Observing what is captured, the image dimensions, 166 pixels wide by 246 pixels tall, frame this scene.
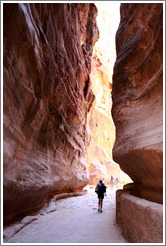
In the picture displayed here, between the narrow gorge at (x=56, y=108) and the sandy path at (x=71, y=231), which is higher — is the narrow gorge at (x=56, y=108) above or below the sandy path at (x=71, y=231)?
above

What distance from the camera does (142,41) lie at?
5492 millimetres

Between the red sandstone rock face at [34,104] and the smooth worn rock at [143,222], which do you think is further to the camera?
the red sandstone rock face at [34,104]

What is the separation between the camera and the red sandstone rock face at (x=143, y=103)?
3979mm

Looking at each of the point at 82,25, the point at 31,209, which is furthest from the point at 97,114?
the point at 31,209

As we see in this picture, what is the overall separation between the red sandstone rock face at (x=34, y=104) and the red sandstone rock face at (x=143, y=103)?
2950mm

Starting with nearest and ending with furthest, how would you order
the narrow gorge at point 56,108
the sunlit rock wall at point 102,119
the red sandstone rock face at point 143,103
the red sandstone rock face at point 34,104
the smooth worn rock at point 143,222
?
the smooth worn rock at point 143,222, the red sandstone rock face at point 143,103, the narrow gorge at point 56,108, the red sandstone rock face at point 34,104, the sunlit rock wall at point 102,119

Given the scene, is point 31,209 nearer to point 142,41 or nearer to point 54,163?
point 54,163

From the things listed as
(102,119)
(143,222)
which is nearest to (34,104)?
(143,222)

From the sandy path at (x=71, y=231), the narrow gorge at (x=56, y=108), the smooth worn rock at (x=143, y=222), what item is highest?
the narrow gorge at (x=56, y=108)

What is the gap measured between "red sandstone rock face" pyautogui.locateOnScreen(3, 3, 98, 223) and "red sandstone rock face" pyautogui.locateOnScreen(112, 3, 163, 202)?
295 cm

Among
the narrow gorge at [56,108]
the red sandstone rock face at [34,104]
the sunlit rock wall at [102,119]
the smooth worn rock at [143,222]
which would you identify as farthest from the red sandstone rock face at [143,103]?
the sunlit rock wall at [102,119]

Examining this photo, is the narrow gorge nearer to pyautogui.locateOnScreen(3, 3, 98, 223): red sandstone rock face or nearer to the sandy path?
pyautogui.locateOnScreen(3, 3, 98, 223): red sandstone rock face

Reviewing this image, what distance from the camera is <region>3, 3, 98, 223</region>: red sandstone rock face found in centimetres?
437

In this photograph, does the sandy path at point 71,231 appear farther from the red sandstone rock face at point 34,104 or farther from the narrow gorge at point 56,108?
the red sandstone rock face at point 34,104
